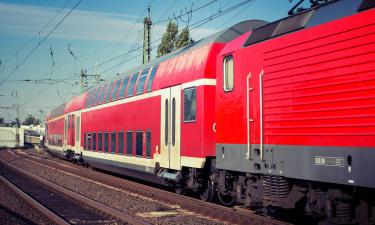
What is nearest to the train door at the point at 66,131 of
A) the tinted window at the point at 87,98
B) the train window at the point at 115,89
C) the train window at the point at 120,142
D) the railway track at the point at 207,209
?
the tinted window at the point at 87,98

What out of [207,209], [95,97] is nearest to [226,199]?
[207,209]

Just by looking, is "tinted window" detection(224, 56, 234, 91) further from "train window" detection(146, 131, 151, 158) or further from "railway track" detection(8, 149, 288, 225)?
"train window" detection(146, 131, 151, 158)

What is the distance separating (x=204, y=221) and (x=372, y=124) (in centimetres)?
490

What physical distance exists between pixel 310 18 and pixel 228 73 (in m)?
2.96

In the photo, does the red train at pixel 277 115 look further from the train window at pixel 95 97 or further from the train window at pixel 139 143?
the train window at pixel 95 97

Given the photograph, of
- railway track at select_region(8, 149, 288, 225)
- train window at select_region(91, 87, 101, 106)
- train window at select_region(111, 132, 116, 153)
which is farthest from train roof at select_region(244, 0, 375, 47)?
train window at select_region(91, 87, 101, 106)

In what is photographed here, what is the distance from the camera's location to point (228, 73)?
1095 centimetres

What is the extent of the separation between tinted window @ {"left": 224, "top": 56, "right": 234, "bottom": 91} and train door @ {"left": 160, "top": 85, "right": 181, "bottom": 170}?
9.33ft

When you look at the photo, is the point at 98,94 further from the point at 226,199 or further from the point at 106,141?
the point at 226,199

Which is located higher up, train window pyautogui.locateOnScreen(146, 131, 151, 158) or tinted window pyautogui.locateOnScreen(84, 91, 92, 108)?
tinted window pyautogui.locateOnScreen(84, 91, 92, 108)

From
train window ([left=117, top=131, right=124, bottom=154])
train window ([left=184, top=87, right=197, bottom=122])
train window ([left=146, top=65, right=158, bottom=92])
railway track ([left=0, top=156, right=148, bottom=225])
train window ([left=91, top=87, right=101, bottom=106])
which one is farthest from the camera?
train window ([left=91, top=87, right=101, bottom=106])

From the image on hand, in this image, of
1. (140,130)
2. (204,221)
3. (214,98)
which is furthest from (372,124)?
(140,130)

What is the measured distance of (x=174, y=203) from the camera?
13.0m

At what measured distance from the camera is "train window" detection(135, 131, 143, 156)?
1666 cm
